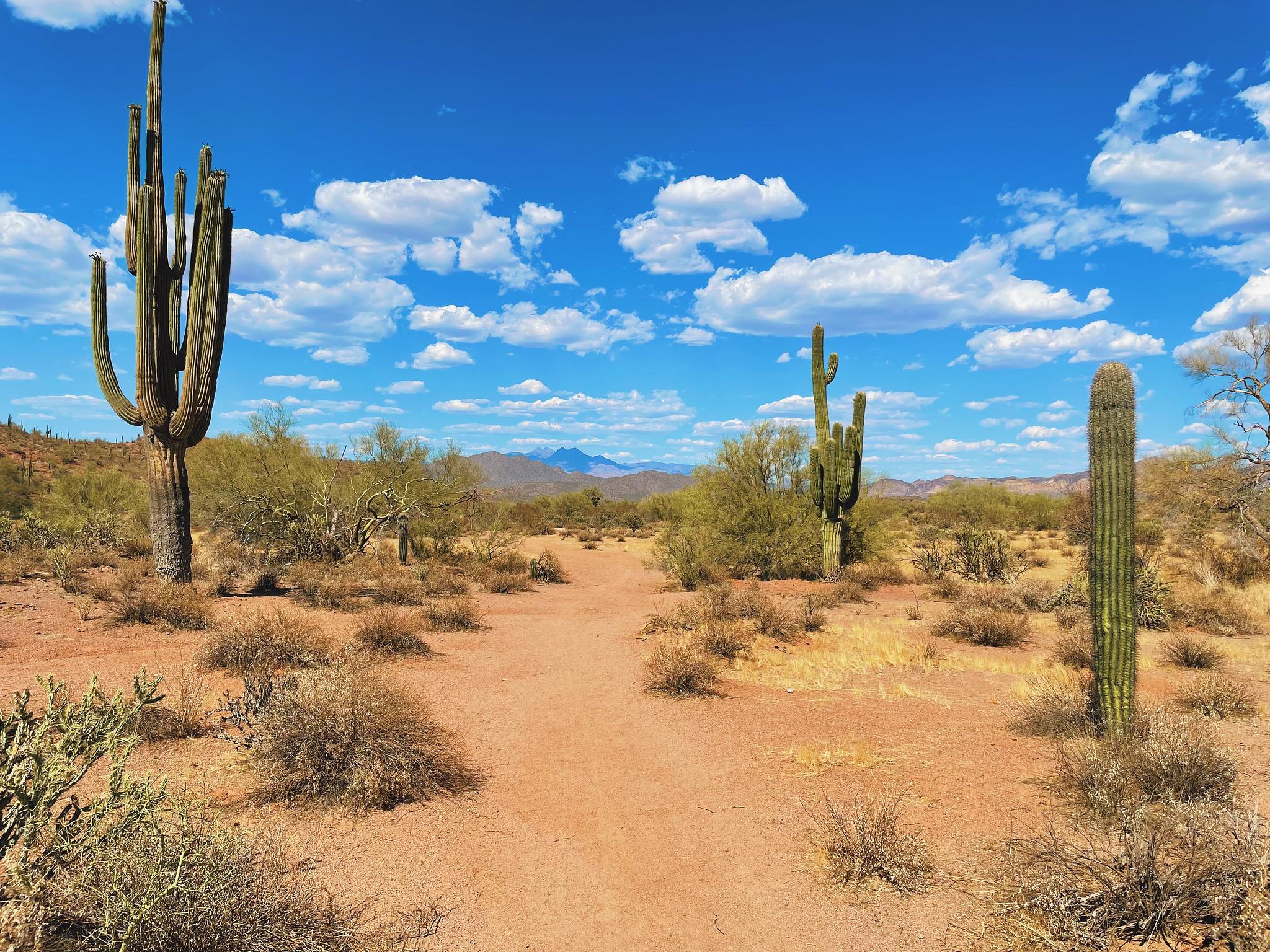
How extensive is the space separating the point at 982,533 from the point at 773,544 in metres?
5.98

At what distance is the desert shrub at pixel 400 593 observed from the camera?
49.1ft

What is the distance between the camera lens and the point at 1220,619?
13117 mm

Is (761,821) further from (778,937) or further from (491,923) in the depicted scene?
(491,923)

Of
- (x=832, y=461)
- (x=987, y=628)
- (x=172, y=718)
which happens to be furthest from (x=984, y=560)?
(x=172, y=718)

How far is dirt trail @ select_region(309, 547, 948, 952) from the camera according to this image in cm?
418

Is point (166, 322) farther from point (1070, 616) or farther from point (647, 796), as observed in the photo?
point (1070, 616)

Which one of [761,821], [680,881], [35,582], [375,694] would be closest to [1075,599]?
[761,821]

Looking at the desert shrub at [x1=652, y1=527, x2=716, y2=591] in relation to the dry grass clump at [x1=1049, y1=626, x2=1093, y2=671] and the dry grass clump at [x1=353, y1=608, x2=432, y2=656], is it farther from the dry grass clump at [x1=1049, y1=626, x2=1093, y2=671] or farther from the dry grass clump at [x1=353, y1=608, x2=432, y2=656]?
the dry grass clump at [x1=1049, y1=626, x2=1093, y2=671]

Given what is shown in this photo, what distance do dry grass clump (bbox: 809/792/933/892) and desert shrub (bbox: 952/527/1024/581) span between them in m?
16.1

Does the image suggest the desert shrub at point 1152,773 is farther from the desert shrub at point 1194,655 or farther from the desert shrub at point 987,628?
the desert shrub at point 987,628

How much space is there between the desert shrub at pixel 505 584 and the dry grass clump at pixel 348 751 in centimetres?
1273

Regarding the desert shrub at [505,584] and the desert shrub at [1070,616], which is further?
the desert shrub at [505,584]

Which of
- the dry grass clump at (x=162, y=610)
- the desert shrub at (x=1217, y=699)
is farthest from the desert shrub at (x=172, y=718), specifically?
the desert shrub at (x=1217, y=699)

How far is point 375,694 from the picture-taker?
20.4ft
